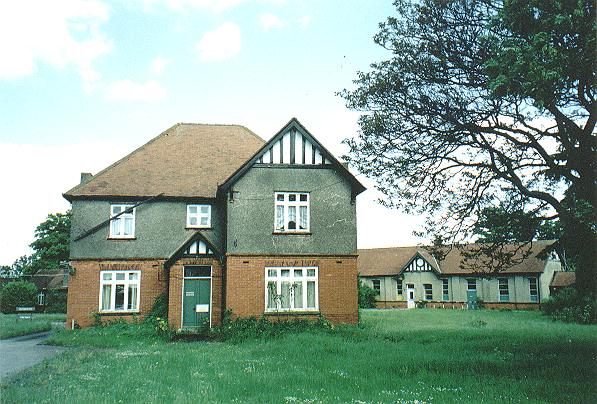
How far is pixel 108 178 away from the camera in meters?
24.9

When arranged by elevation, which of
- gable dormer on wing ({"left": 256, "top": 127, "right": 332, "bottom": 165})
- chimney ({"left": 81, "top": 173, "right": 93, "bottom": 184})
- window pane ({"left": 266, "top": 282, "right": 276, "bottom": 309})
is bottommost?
window pane ({"left": 266, "top": 282, "right": 276, "bottom": 309})

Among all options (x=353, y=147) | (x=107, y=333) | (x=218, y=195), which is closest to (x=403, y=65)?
(x=353, y=147)

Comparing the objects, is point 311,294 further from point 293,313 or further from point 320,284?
point 293,313

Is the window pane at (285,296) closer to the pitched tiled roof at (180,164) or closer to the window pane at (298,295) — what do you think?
the window pane at (298,295)

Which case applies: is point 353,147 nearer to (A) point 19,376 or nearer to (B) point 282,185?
(B) point 282,185

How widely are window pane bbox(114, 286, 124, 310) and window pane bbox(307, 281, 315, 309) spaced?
8954mm

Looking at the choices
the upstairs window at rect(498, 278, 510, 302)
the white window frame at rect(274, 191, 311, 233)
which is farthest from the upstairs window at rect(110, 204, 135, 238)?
the upstairs window at rect(498, 278, 510, 302)

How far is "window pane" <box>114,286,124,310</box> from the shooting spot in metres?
23.5

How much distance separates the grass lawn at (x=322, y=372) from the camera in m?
9.18

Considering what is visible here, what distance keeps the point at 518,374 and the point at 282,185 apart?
12908 millimetres

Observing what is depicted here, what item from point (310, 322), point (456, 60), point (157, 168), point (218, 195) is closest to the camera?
point (456, 60)

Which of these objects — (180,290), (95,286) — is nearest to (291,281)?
(180,290)

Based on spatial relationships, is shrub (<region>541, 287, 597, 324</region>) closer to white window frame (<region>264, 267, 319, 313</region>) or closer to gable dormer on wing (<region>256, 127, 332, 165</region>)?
white window frame (<region>264, 267, 319, 313</region>)

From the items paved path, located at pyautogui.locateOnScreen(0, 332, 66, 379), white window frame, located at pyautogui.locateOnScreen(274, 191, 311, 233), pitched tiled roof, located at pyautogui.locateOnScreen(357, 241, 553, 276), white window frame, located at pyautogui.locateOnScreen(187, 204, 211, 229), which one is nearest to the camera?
paved path, located at pyautogui.locateOnScreen(0, 332, 66, 379)
